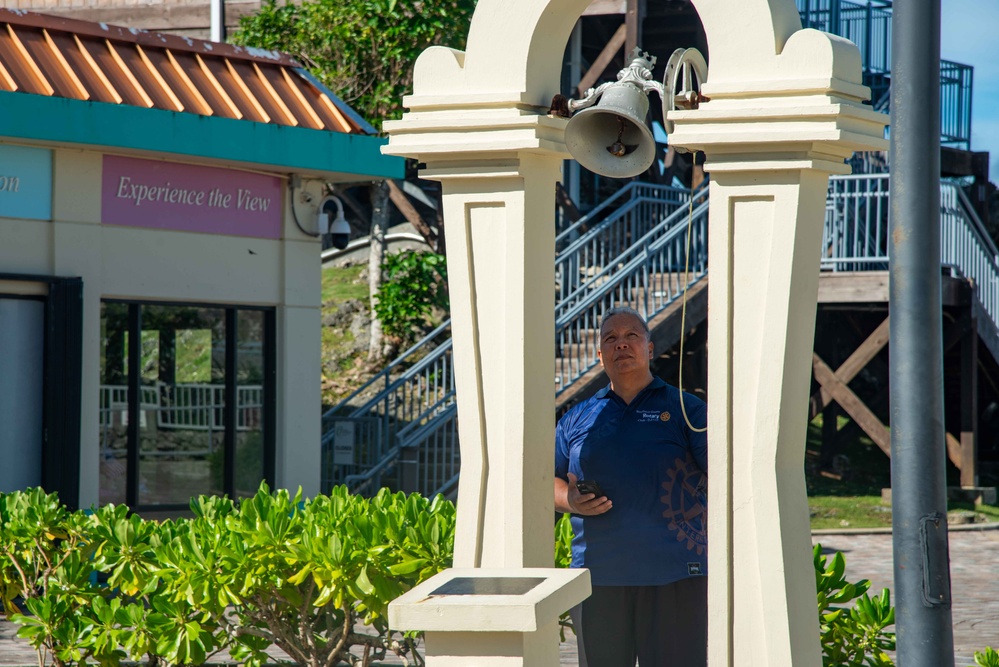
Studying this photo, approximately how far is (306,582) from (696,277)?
431 inches

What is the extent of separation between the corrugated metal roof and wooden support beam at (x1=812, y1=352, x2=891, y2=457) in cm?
721

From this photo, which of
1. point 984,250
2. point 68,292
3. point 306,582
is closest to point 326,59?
point 68,292

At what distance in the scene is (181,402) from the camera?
11.6 metres

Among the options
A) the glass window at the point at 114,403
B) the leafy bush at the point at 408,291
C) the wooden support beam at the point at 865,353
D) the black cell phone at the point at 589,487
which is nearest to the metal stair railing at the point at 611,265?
the leafy bush at the point at 408,291

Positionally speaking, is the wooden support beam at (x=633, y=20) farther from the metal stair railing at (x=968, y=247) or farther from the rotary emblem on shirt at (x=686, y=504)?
the rotary emblem on shirt at (x=686, y=504)

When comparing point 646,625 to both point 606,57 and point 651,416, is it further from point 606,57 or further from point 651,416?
point 606,57

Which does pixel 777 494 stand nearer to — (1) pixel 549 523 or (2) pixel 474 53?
(1) pixel 549 523

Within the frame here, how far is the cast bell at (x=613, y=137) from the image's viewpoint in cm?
448

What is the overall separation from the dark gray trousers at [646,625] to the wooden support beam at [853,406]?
38.7 ft

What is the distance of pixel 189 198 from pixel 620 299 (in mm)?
5383

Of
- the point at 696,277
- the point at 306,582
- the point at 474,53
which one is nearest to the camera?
the point at 474,53

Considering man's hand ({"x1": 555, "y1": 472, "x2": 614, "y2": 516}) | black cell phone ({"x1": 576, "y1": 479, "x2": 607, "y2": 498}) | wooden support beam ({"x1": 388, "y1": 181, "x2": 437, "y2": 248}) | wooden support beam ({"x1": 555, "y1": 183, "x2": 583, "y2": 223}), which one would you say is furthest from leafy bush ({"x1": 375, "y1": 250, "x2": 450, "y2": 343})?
black cell phone ({"x1": 576, "y1": 479, "x2": 607, "y2": 498})

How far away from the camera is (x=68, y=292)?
10.3 meters

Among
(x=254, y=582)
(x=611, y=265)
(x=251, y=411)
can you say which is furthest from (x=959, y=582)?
(x=254, y=582)
